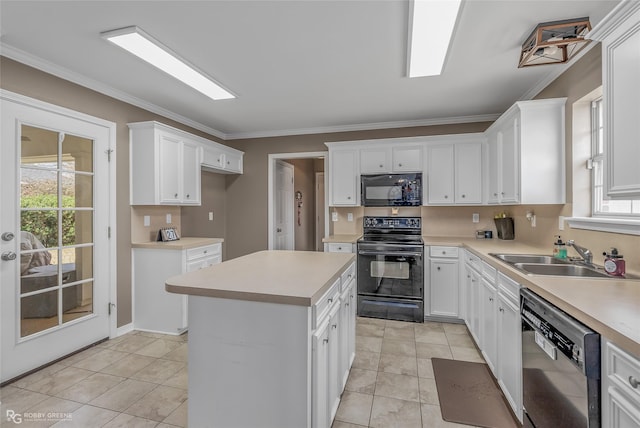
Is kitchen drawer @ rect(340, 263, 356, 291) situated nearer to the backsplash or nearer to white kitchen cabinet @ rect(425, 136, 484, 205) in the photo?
white kitchen cabinet @ rect(425, 136, 484, 205)

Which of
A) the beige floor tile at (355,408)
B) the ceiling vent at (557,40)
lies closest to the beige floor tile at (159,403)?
the beige floor tile at (355,408)

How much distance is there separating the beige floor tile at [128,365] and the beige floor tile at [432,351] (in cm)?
240

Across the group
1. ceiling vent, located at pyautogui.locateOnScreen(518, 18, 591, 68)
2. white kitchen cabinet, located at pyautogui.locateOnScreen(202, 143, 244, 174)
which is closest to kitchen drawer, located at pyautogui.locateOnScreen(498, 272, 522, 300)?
ceiling vent, located at pyautogui.locateOnScreen(518, 18, 591, 68)

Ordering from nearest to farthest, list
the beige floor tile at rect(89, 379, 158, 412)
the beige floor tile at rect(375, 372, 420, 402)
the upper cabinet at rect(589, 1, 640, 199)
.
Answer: the upper cabinet at rect(589, 1, 640, 199) < the beige floor tile at rect(89, 379, 158, 412) < the beige floor tile at rect(375, 372, 420, 402)

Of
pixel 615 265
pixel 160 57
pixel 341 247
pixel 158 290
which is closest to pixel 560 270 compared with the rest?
pixel 615 265

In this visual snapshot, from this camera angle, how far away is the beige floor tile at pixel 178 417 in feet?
5.91

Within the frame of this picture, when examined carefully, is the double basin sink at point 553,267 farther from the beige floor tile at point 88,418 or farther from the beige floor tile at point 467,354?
the beige floor tile at point 88,418

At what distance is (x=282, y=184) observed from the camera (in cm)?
517

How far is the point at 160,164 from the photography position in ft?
10.4

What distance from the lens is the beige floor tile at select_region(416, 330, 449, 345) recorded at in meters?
2.93

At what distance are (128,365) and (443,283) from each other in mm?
3222

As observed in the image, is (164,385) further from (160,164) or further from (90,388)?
(160,164)

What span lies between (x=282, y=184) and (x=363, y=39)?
327 cm

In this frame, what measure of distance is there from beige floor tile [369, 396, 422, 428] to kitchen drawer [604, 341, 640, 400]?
3.81 ft
